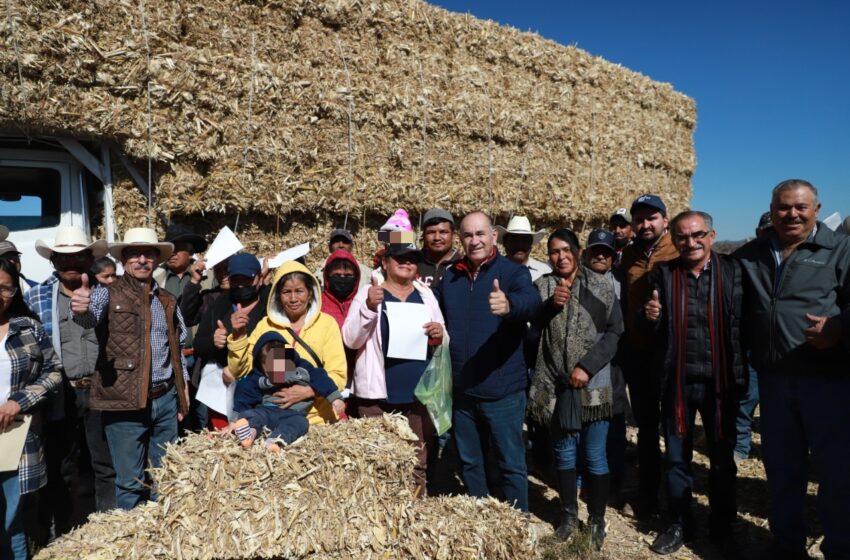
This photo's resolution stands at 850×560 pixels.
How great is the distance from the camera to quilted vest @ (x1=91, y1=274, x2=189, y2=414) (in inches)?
150

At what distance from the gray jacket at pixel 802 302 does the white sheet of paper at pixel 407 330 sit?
242cm

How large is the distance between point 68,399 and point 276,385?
2048 millimetres

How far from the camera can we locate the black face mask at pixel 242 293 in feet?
14.2

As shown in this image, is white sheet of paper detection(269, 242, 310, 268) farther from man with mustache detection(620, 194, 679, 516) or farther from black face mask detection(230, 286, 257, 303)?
man with mustache detection(620, 194, 679, 516)

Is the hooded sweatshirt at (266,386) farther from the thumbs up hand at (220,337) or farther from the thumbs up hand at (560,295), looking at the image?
the thumbs up hand at (560,295)

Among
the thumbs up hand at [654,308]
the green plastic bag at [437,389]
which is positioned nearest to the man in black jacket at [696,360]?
the thumbs up hand at [654,308]

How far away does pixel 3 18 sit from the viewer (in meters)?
4.59

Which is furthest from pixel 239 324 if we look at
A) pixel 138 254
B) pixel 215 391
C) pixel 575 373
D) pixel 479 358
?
pixel 575 373

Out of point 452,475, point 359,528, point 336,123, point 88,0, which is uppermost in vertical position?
point 88,0

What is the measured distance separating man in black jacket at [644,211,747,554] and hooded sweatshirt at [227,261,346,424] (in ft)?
8.21

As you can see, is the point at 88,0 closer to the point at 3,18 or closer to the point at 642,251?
the point at 3,18

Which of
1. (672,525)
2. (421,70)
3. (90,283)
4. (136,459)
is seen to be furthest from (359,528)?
(421,70)

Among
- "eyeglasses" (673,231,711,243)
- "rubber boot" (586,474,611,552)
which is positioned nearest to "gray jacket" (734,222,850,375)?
"eyeglasses" (673,231,711,243)

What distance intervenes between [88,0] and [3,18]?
0.74 m
